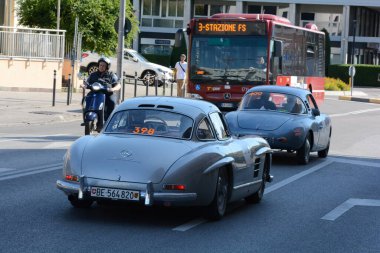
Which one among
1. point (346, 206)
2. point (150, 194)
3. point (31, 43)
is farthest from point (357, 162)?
point (31, 43)

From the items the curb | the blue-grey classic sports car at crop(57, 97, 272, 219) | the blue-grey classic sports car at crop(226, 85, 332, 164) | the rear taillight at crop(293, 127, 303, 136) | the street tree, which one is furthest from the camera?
the curb

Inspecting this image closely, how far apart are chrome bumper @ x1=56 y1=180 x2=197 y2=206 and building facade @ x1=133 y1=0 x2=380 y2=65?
76976 mm

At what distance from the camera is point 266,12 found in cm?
8919

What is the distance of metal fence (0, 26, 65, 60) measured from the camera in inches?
1518

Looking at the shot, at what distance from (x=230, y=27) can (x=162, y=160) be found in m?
20.3

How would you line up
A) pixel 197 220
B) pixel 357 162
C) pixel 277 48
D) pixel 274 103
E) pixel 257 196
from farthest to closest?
1. pixel 277 48
2. pixel 357 162
3. pixel 274 103
4. pixel 257 196
5. pixel 197 220

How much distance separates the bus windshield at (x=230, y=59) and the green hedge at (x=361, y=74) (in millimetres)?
51965

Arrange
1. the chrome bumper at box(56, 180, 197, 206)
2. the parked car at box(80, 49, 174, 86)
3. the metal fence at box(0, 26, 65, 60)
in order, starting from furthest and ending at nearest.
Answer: the parked car at box(80, 49, 174, 86)
the metal fence at box(0, 26, 65, 60)
the chrome bumper at box(56, 180, 197, 206)

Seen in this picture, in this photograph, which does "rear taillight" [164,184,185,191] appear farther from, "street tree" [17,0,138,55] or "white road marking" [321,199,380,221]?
"street tree" [17,0,138,55]

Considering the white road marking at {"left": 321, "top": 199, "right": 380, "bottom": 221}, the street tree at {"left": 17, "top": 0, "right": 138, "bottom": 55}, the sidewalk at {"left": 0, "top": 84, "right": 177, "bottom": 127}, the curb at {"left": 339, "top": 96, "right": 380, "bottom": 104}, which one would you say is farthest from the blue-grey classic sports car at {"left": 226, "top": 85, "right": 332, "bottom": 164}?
the curb at {"left": 339, "top": 96, "right": 380, "bottom": 104}

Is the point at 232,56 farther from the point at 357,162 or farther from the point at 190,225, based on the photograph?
the point at 190,225

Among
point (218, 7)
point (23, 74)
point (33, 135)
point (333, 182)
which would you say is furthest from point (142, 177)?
point (218, 7)

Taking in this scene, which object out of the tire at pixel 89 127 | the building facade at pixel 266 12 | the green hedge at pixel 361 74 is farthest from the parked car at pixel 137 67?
the building facade at pixel 266 12

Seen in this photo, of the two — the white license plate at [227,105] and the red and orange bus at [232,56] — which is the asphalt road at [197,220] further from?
the white license plate at [227,105]
